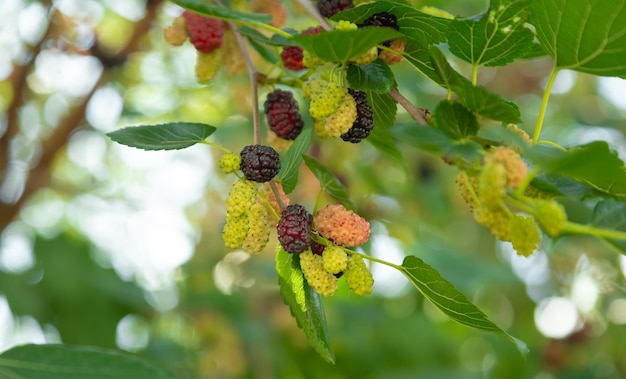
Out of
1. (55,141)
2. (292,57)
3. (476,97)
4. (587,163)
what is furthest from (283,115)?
A: (55,141)

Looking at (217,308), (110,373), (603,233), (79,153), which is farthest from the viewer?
(79,153)

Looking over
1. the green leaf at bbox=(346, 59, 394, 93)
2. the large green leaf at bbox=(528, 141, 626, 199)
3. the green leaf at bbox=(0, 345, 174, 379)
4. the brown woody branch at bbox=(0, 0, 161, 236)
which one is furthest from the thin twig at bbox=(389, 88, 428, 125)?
the brown woody branch at bbox=(0, 0, 161, 236)

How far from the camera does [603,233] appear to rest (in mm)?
533

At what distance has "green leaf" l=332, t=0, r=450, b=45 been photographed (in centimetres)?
63

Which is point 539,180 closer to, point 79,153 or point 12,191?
point 12,191

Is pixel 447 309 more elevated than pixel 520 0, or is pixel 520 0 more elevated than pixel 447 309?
pixel 520 0

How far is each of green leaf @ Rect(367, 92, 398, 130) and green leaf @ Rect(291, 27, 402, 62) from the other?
0.36 ft

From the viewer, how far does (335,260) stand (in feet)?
2.02

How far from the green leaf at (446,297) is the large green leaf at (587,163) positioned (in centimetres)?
15

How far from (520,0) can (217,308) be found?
160 centimetres

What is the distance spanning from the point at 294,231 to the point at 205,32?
37cm

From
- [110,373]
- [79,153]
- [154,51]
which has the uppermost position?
[110,373]

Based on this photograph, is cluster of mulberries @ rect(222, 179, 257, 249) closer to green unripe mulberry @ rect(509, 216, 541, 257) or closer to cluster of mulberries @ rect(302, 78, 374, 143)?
cluster of mulberries @ rect(302, 78, 374, 143)

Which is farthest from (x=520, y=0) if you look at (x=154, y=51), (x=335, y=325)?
(x=154, y=51)
